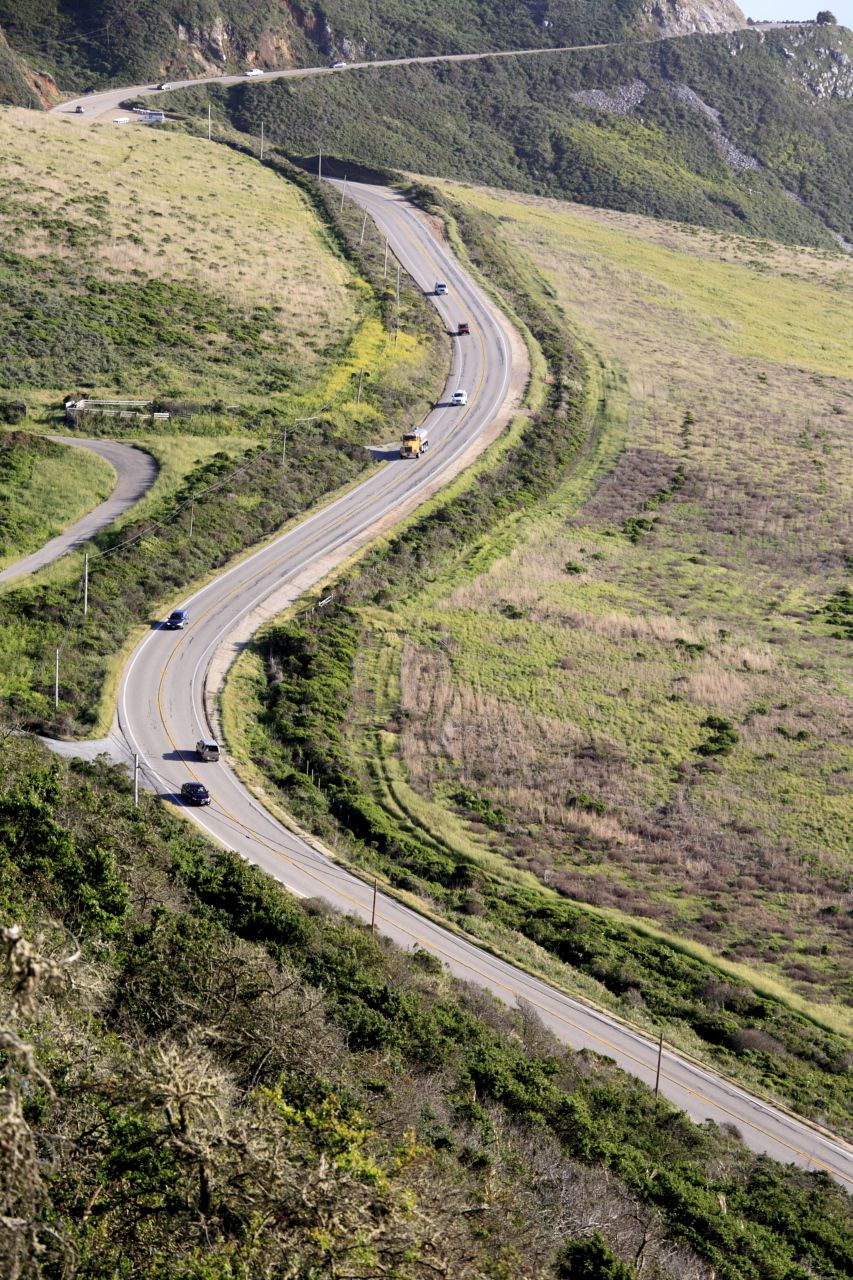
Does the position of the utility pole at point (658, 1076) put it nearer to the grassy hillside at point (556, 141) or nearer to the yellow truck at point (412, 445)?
the yellow truck at point (412, 445)

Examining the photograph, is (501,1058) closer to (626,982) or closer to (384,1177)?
(626,982)

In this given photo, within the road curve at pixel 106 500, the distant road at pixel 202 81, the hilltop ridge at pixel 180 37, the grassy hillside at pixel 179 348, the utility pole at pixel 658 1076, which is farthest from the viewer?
the hilltop ridge at pixel 180 37

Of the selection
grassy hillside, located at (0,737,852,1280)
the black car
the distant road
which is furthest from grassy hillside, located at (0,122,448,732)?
grassy hillside, located at (0,737,852,1280)

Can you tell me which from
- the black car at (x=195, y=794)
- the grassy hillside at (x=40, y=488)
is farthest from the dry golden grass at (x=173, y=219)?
the black car at (x=195, y=794)

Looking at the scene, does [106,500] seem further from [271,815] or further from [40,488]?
[271,815]

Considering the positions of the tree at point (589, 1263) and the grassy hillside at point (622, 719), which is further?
the grassy hillside at point (622, 719)
